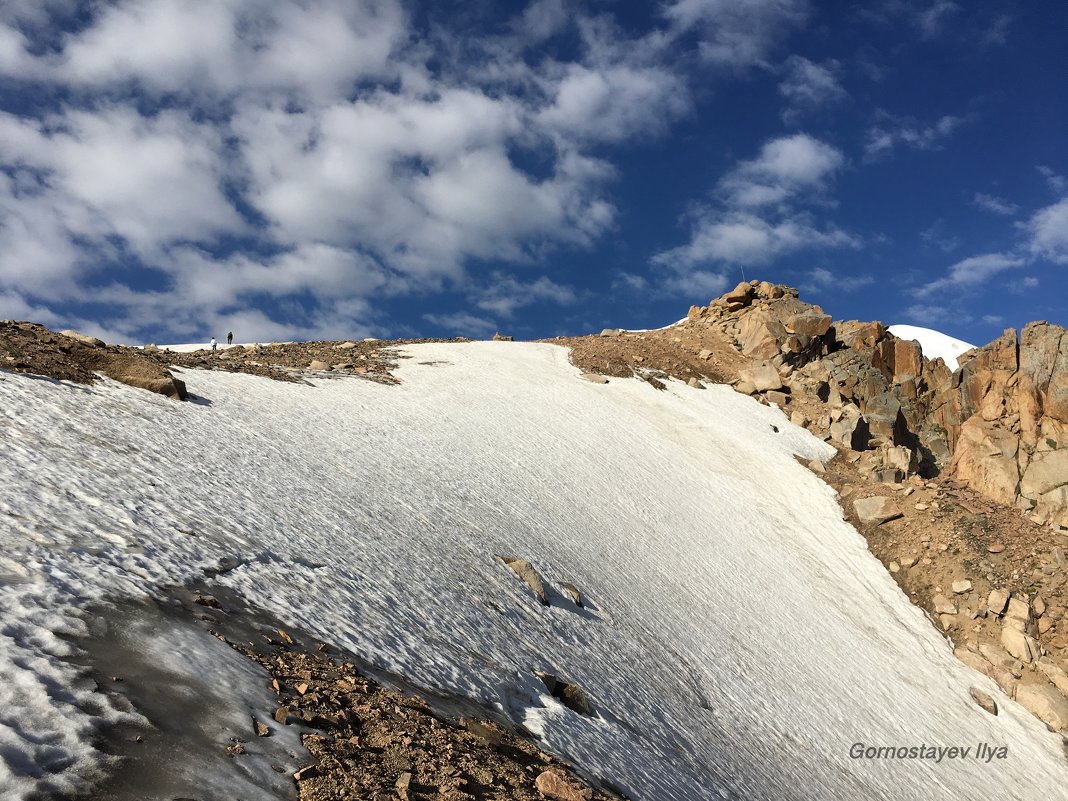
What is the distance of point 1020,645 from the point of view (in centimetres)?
2217

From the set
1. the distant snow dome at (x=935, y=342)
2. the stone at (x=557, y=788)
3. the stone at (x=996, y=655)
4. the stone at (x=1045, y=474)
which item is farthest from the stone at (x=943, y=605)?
the distant snow dome at (x=935, y=342)

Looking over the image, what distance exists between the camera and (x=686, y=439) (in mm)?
31422

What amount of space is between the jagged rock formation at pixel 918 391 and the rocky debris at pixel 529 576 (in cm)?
2285

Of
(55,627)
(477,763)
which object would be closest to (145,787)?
(55,627)

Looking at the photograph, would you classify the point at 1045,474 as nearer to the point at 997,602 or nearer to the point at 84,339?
the point at 997,602

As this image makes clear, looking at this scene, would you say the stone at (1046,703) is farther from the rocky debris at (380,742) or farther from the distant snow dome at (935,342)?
the distant snow dome at (935,342)

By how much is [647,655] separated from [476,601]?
4.31 m

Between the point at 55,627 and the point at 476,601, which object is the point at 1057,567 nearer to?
the point at 476,601

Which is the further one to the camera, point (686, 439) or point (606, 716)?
point (686, 439)

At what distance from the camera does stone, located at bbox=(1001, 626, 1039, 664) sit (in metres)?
22.0

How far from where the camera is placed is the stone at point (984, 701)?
20312mm

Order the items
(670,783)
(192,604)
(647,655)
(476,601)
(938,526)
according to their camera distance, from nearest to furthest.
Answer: (192,604) → (670,783) → (476,601) → (647,655) → (938,526)

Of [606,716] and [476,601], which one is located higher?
[476,601]

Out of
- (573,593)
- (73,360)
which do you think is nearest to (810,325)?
(573,593)
